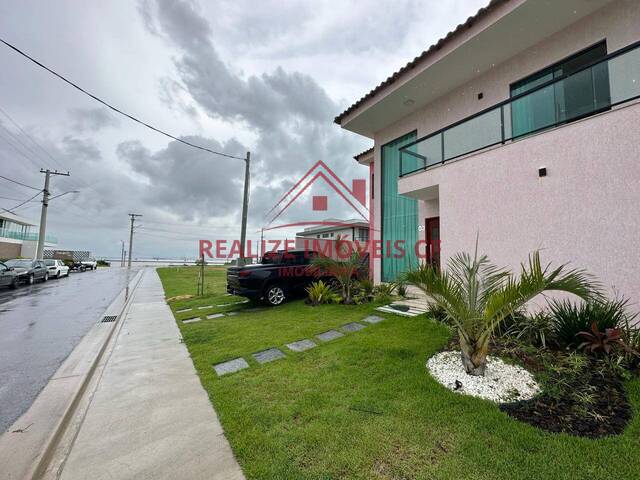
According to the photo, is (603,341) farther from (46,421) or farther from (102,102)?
(102,102)

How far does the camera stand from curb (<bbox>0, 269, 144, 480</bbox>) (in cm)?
204

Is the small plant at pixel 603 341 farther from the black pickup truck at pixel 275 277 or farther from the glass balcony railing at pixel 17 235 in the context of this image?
the glass balcony railing at pixel 17 235

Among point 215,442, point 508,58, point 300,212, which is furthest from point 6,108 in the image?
point 508,58

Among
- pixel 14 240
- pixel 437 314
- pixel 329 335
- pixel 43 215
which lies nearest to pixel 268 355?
pixel 329 335

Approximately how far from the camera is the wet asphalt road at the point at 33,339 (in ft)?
10.6

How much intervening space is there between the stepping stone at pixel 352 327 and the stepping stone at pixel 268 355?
4.87 feet

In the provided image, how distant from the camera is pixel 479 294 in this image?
319cm

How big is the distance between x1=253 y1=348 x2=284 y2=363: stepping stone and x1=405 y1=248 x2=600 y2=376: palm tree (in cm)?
232

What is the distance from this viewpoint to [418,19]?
7645 mm

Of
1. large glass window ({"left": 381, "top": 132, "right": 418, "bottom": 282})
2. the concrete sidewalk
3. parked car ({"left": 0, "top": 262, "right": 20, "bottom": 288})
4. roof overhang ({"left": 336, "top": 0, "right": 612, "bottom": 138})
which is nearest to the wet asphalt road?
the concrete sidewalk

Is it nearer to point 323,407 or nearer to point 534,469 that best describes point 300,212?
point 323,407

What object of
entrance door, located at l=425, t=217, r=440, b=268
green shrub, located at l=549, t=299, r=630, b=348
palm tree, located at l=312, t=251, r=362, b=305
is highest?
entrance door, located at l=425, t=217, r=440, b=268

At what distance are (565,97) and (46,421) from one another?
8579 mm

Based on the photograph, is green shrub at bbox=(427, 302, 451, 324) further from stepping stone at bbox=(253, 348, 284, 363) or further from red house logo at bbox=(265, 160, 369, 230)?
red house logo at bbox=(265, 160, 369, 230)
